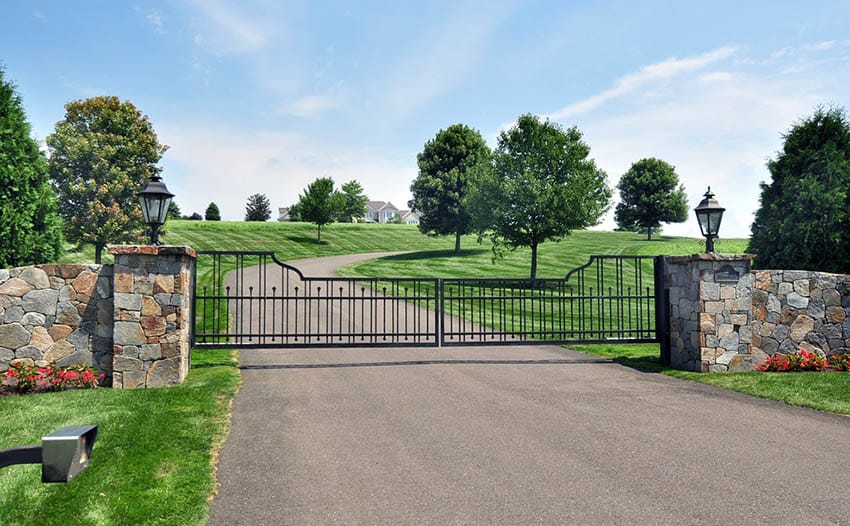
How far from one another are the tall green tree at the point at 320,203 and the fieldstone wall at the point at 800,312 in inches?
1657

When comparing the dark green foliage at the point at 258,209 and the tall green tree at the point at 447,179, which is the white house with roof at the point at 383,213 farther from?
the tall green tree at the point at 447,179

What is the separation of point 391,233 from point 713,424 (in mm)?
57732

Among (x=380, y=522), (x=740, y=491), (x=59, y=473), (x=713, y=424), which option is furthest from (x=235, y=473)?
(x=713, y=424)

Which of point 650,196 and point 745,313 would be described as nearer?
point 745,313

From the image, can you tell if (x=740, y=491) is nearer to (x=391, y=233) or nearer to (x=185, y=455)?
(x=185, y=455)

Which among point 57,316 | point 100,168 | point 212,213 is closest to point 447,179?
point 100,168

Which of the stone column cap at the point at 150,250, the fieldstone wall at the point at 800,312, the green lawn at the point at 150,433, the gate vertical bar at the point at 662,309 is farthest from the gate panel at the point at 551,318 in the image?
the stone column cap at the point at 150,250

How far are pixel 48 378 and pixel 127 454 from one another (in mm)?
4058

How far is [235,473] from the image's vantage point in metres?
5.05

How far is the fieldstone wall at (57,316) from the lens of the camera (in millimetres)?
8570

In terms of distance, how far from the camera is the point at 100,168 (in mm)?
28797

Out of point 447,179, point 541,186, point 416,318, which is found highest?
point 447,179

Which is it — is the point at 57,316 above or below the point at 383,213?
below

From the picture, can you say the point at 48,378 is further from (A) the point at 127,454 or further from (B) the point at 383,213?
(B) the point at 383,213
